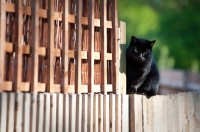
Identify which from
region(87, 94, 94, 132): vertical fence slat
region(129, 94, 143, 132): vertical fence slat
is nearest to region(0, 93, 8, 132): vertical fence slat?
region(87, 94, 94, 132): vertical fence slat

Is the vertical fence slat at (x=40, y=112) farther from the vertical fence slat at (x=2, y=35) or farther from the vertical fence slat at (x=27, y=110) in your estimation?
the vertical fence slat at (x=2, y=35)

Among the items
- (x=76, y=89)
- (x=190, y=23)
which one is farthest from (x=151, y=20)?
(x=76, y=89)

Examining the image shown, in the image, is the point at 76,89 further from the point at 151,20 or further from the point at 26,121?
the point at 151,20

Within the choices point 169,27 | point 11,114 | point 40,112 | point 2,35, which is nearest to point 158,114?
Result: point 40,112

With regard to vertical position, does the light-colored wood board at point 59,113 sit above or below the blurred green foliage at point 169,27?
below

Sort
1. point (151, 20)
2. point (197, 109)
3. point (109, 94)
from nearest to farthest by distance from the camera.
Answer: point (109, 94) < point (197, 109) < point (151, 20)

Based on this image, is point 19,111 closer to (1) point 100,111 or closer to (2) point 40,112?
(2) point 40,112

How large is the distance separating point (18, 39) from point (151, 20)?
2413cm

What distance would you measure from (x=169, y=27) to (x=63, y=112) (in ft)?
71.4

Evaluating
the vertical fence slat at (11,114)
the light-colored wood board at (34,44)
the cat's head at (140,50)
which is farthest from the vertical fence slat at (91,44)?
the cat's head at (140,50)

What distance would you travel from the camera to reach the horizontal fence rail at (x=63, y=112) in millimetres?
4137

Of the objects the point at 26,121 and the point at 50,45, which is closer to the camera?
the point at 26,121

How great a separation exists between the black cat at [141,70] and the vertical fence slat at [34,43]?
1.67 meters

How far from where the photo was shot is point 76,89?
4.75 meters
